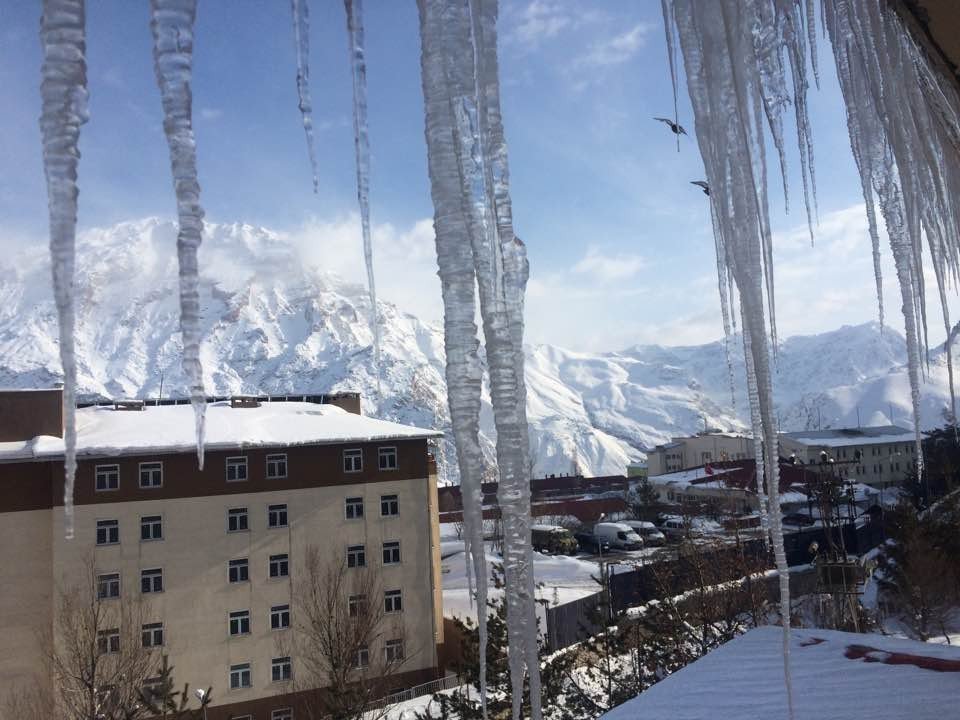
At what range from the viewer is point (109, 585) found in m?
15.2

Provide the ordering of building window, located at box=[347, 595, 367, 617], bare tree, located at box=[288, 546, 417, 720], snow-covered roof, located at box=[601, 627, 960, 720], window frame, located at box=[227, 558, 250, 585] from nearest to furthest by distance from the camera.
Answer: snow-covered roof, located at box=[601, 627, 960, 720], bare tree, located at box=[288, 546, 417, 720], building window, located at box=[347, 595, 367, 617], window frame, located at box=[227, 558, 250, 585]

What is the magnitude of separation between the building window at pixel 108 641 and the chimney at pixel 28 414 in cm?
508

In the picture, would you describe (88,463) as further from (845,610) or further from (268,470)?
(845,610)

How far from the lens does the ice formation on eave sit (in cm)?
110

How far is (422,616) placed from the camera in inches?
719

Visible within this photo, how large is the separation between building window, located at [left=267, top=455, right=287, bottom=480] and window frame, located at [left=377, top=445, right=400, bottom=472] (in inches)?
101

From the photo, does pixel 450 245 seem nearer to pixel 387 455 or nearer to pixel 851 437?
pixel 387 455

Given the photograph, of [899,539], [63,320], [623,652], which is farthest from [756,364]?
[899,539]

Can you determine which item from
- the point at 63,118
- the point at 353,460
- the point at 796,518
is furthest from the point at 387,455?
the point at 796,518

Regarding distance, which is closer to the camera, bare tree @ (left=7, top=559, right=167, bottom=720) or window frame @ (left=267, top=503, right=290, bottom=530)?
bare tree @ (left=7, top=559, right=167, bottom=720)

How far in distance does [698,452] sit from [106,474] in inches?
2056

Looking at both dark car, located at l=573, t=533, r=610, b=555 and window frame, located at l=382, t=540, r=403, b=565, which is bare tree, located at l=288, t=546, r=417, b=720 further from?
dark car, located at l=573, t=533, r=610, b=555

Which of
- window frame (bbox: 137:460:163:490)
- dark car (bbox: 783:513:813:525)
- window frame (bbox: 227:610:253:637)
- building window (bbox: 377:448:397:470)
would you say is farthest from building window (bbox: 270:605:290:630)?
dark car (bbox: 783:513:813:525)

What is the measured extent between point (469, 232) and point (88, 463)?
17.4 metres
